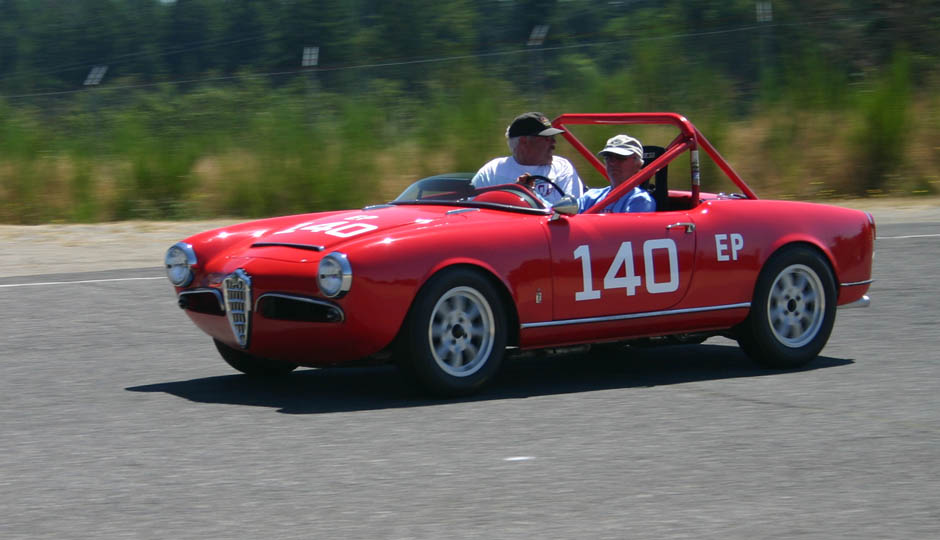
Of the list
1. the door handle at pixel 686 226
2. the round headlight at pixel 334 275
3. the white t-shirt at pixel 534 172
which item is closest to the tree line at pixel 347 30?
the white t-shirt at pixel 534 172

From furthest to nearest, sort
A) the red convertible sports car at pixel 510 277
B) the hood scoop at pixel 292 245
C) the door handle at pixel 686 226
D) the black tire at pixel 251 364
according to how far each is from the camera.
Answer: the black tire at pixel 251 364
the door handle at pixel 686 226
the hood scoop at pixel 292 245
the red convertible sports car at pixel 510 277

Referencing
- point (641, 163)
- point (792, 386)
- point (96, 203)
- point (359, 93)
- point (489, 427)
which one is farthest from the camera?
point (359, 93)

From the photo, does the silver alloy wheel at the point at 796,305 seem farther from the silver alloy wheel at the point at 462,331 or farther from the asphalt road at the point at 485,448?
the silver alloy wheel at the point at 462,331

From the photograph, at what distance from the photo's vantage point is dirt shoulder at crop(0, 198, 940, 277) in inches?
533

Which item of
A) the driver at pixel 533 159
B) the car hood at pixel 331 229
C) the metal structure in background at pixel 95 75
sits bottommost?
the car hood at pixel 331 229

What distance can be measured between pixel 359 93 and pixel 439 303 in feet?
47.3

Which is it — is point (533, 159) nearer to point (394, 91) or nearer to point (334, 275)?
point (334, 275)

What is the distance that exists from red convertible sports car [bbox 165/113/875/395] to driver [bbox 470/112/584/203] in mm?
329

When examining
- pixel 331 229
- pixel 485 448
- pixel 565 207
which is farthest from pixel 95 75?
pixel 485 448

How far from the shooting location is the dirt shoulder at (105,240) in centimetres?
1355

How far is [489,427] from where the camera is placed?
19.2 feet

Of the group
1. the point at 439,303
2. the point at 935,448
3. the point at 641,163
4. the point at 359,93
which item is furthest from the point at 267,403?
the point at 359,93

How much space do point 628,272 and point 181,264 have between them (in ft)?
7.57

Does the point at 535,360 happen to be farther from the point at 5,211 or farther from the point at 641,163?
the point at 5,211
